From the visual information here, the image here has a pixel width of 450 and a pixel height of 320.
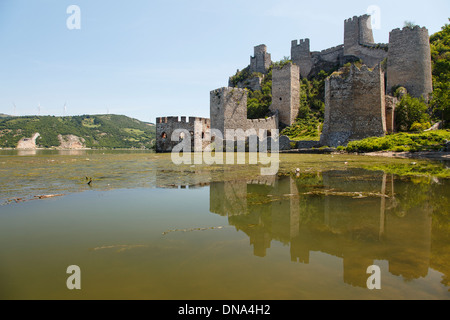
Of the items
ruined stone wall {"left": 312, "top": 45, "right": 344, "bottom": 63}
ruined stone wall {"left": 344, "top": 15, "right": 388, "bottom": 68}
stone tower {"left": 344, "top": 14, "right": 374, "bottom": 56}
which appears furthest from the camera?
ruined stone wall {"left": 312, "top": 45, "right": 344, "bottom": 63}

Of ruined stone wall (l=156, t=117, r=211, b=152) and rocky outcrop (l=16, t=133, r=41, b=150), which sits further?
rocky outcrop (l=16, t=133, r=41, b=150)

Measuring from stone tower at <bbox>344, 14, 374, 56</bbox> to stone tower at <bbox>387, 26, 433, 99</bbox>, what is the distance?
14.6 metres

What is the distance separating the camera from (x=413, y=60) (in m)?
27.2

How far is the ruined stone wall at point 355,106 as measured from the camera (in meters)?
20.1

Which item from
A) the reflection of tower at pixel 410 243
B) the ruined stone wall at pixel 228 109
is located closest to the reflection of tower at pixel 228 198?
the reflection of tower at pixel 410 243

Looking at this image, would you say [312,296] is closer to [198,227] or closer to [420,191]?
[198,227]

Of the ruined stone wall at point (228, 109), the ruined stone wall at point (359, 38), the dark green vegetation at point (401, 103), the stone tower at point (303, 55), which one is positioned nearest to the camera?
the dark green vegetation at point (401, 103)

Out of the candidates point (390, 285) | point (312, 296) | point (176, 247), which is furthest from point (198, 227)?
point (390, 285)

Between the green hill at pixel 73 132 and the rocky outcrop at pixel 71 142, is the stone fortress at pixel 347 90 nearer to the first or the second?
the green hill at pixel 73 132

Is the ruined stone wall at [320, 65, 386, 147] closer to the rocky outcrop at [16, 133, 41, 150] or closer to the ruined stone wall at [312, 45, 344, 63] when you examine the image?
the ruined stone wall at [312, 45, 344, 63]

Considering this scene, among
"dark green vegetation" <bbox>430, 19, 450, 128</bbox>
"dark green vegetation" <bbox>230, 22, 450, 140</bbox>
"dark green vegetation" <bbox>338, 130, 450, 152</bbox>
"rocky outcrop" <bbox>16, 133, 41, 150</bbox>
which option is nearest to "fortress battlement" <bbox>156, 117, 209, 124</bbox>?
"dark green vegetation" <bbox>230, 22, 450, 140</bbox>

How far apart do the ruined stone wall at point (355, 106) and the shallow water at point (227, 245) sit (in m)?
17.2

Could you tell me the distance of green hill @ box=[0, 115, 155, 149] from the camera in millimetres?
92688

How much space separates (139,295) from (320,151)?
20.4m
